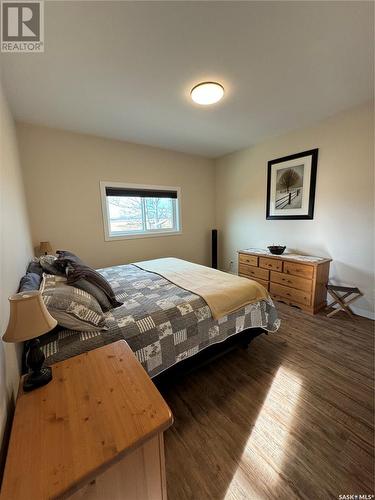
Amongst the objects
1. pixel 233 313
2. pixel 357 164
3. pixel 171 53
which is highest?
pixel 171 53

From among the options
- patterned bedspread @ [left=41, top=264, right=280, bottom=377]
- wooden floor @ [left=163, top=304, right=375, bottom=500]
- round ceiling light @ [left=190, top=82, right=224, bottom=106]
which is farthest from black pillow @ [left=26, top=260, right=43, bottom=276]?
round ceiling light @ [left=190, top=82, right=224, bottom=106]

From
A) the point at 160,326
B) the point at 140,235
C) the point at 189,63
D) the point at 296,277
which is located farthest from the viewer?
the point at 140,235

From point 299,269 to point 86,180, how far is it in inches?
136

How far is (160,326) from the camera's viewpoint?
149cm

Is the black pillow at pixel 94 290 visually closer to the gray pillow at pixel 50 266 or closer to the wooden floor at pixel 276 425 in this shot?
the gray pillow at pixel 50 266

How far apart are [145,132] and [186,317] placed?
2861mm

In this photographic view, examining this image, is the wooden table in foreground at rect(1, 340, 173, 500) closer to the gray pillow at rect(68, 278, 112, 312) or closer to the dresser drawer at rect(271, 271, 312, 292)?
the gray pillow at rect(68, 278, 112, 312)

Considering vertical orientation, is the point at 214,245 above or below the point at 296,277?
above

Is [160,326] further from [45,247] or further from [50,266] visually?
[45,247]

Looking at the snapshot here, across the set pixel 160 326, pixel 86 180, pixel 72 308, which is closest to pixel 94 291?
pixel 72 308

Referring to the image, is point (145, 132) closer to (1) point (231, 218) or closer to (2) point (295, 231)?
(1) point (231, 218)

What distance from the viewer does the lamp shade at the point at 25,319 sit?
757 mm

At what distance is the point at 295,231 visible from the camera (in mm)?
3326

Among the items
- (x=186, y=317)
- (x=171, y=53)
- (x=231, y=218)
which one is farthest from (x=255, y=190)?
(x=186, y=317)
